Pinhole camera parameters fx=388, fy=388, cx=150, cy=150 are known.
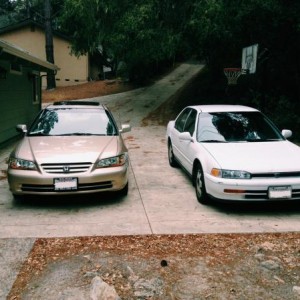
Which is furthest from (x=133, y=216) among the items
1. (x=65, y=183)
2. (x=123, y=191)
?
(x=65, y=183)

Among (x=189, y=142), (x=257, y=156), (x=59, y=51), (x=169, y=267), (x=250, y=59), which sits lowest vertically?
(x=169, y=267)

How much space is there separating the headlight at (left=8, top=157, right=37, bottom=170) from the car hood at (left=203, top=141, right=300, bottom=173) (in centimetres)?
283

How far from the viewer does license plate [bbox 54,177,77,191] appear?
590 centimetres

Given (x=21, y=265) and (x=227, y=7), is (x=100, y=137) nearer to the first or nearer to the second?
(x=21, y=265)

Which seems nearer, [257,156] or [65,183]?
[65,183]

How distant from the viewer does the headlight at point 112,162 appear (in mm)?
6141

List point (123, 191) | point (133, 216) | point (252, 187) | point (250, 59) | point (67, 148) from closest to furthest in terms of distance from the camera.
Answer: point (252, 187) < point (133, 216) < point (67, 148) < point (123, 191) < point (250, 59)

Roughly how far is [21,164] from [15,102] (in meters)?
8.15

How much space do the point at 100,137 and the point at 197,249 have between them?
314cm

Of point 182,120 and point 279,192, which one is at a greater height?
point 182,120

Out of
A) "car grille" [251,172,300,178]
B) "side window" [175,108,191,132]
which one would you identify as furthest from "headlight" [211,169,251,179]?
"side window" [175,108,191,132]

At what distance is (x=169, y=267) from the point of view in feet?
13.8

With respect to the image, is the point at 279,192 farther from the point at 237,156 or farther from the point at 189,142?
the point at 189,142

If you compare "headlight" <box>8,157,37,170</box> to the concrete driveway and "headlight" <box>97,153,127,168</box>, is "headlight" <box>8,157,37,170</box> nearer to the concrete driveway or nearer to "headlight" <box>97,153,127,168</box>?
the concrete driveway
